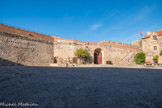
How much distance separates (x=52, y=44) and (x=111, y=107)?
58.1 feet

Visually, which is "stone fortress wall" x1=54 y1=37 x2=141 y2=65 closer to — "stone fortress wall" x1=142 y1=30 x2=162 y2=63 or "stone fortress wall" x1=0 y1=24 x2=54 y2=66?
"stone fortress wall" x1=142 y1=30 x2=162 y2=63

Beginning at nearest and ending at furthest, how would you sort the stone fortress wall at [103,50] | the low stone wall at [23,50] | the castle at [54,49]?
1. the low stone wall at [23,50]
2. the castle at [54,49]
3. the stone fortress wall at [103,50]

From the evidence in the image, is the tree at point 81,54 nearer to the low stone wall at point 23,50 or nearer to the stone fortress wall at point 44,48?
the stone fortress wall at point 44,48

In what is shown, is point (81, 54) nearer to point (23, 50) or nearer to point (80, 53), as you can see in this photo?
point (80, 53)

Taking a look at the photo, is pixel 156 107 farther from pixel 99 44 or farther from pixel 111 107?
pixel 99 44

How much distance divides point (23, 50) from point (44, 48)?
356 centimetres

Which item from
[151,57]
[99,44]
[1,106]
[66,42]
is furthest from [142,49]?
[1,106]

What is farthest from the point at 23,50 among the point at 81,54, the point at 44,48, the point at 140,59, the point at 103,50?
the point at 140,59

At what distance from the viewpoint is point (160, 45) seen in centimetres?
2125

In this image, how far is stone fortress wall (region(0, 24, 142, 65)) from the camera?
12.1 m

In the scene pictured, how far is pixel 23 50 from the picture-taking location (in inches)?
528

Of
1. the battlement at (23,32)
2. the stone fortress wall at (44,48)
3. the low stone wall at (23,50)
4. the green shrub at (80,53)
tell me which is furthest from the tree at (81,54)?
the battlement at (23,32)

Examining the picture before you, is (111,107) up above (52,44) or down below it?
below

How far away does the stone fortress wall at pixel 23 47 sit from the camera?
11695 millimetres
